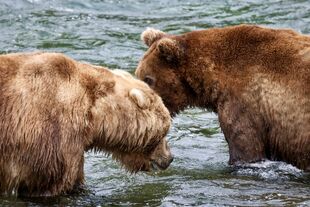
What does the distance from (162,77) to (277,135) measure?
4.84ft

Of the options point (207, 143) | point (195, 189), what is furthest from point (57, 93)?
point (207, 143)

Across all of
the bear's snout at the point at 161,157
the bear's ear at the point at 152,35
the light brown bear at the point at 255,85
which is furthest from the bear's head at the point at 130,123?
the bear's ear at the point at 152,35

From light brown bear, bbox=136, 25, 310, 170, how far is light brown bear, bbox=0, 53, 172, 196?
1.36 meters

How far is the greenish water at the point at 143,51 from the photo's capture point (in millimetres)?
8289

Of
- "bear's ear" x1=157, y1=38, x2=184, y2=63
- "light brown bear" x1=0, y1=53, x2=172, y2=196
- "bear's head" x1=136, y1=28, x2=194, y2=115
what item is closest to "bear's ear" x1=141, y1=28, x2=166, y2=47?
"bear's head" x1=136, y1=28, x2=194, y2=115

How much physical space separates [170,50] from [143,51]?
197 inches

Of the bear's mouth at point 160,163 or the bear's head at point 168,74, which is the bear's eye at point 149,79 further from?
the bear's mouth at point 160,163

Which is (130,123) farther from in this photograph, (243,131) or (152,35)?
(152,35)

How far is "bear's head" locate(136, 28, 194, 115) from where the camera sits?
953 cm

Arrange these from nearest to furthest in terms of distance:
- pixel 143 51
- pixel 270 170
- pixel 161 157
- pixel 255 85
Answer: pixel 161 157
pixel 255 85
pixel 270 170
pixel 143 51

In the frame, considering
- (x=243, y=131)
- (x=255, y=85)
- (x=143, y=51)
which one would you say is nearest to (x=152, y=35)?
(x=255, y=85)

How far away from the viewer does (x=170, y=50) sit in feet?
30.9

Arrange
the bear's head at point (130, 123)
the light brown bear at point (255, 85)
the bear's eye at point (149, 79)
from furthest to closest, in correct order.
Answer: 1. the bear's eye at point (149, 79)
2. the light brown bear at point (255, 85)
3. the bear's head at point (130, 123)

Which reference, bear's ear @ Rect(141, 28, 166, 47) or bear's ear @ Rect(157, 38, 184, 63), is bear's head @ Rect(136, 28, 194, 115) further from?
bear's ear @ Rect(141, 28, 166, 47)
